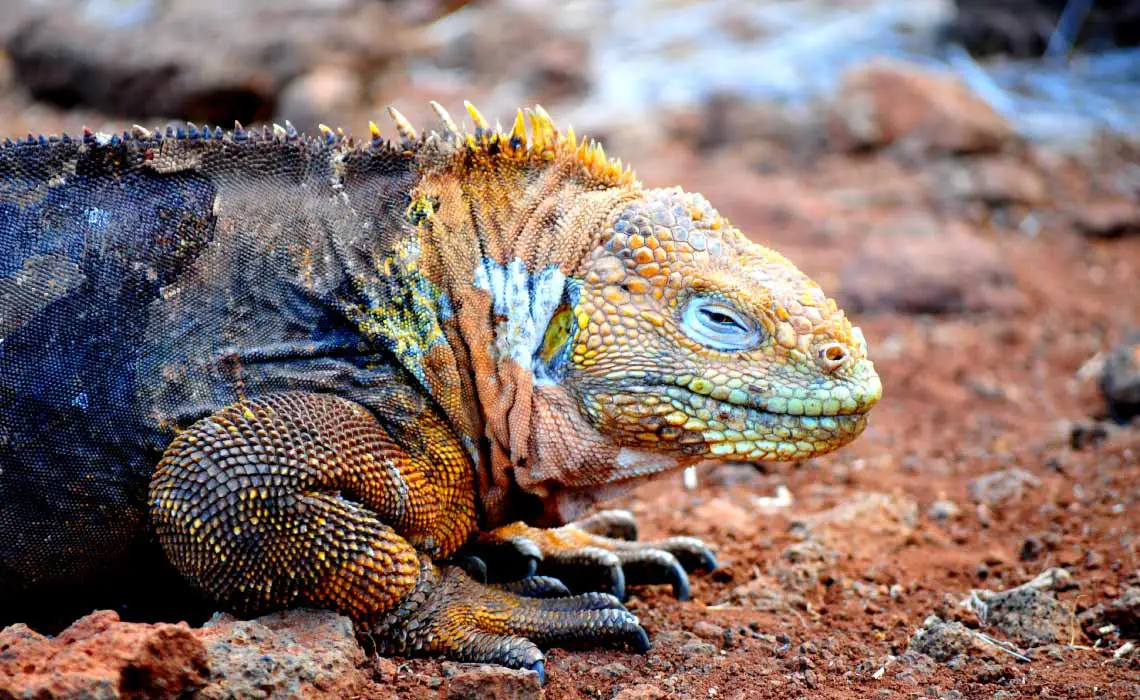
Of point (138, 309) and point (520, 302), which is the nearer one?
point (138, 309)

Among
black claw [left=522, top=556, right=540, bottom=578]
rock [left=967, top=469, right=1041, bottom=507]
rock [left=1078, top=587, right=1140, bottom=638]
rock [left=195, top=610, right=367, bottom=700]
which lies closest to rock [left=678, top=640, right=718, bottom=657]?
black claw [left=522, top=556, right=540, bottom=578]

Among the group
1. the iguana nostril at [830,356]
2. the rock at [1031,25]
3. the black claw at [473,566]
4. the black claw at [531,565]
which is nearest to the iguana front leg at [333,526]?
the black claw at [473,566]

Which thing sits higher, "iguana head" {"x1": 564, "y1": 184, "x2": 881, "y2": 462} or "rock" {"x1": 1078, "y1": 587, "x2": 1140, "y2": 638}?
"iguana head" {"x1": 564, "y1": 184, "x2": 881, "y2": 462}

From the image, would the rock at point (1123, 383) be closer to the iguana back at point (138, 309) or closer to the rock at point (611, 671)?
the rock at point (611, 671)

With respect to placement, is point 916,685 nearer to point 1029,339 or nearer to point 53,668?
point 53,668

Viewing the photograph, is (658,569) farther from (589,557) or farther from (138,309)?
(138,309)

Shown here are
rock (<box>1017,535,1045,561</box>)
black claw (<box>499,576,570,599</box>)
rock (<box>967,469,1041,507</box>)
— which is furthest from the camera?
rock (<box>967,469,1041,507</box>)

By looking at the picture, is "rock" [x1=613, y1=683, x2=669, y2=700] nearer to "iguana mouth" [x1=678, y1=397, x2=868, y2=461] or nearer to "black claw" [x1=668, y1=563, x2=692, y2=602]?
"iguana mouth" [x1=678, y1=397, x2=868, y2=461]

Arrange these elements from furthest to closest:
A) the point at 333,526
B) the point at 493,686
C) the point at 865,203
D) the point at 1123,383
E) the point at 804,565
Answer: the point at 865,203
the point at 1123,383
the point at 804,565
the point at 333,526
the point at 493,686

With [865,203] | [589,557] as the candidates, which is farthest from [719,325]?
[865,203]
